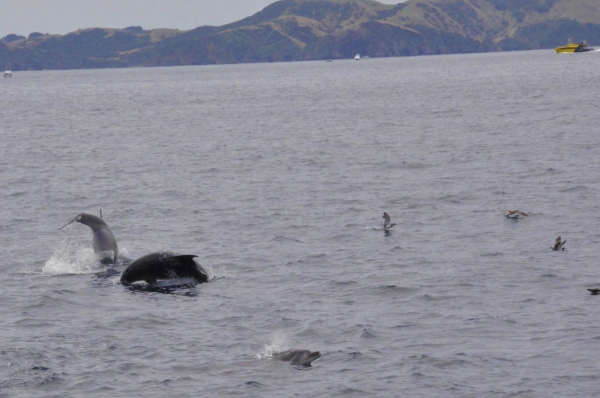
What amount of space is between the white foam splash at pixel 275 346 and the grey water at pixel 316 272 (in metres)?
0.05

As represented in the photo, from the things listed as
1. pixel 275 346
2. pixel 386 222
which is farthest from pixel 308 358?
pixel 386 222

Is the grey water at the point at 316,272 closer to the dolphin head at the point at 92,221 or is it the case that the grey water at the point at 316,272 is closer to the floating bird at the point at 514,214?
the floating bird at the point at 514,214

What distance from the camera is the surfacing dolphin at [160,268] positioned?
26.3 metres

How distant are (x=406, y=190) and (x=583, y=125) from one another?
33.1 meters

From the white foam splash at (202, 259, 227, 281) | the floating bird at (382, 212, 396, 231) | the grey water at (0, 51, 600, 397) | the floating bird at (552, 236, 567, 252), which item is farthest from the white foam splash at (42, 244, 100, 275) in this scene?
the floating bird at (552, 236, 567, 252)

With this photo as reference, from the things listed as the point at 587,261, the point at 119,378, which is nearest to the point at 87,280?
the point at 119,378

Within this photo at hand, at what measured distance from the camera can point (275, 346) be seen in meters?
20.6

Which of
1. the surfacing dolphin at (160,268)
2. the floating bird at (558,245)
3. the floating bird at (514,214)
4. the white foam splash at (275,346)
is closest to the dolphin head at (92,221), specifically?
the surfacing dolphin at (160,268)

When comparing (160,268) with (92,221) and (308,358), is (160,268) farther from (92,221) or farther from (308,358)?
(308,358)

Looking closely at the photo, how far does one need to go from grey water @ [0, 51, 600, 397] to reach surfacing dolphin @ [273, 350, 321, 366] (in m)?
0.26

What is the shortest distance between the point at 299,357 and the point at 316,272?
326 inches

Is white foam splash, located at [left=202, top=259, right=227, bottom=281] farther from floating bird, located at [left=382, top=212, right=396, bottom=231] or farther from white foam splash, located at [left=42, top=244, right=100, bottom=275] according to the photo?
floating bird, located at [left=382, top=212, right=396, bottom=231]

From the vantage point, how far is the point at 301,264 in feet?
95.2

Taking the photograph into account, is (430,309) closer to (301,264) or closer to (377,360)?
(377,360)
